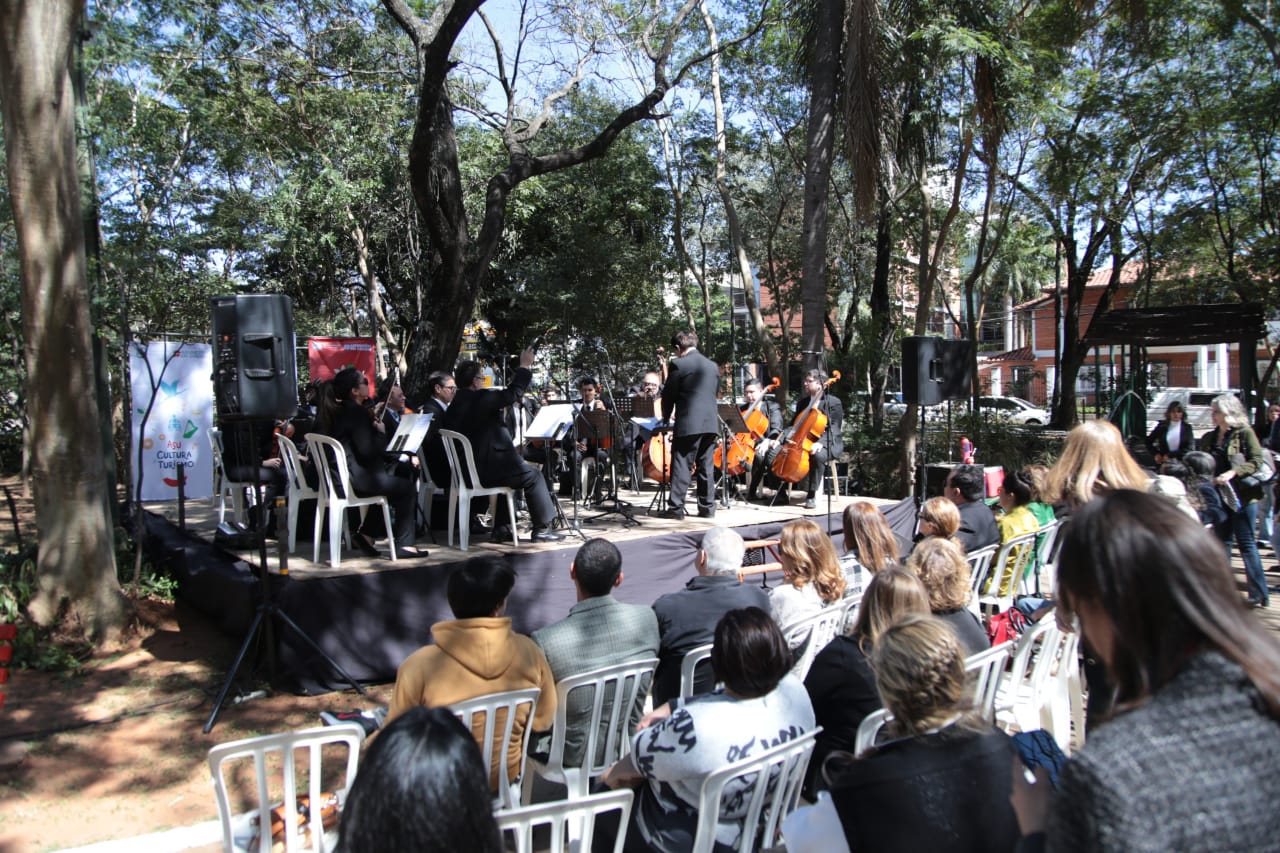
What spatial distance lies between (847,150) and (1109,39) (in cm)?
1064

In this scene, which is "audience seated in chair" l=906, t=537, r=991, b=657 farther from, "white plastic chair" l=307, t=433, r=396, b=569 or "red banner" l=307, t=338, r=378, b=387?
"red banner" l=307, t=338, r=378, b=387

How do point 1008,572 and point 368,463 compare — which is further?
point 368,463

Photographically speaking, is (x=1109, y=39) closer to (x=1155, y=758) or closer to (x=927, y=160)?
(x=927, y=160)

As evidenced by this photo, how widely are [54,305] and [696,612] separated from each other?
15.0 ft

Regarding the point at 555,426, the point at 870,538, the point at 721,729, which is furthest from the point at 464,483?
the point at 721,729

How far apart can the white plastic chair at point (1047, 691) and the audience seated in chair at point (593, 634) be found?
4.91ft

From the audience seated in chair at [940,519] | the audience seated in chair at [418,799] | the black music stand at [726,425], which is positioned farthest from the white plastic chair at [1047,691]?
the black music stand at [726,425]

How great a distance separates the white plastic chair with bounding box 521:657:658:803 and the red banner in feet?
39.5

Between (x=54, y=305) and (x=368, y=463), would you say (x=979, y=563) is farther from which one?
(x=54, y=305)

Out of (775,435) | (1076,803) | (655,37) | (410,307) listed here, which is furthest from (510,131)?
(410,307)

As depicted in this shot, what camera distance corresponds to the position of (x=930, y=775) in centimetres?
180

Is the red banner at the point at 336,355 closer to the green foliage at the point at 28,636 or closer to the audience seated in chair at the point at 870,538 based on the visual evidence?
the green foliage at the point at 28,636

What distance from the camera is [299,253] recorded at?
17.7 meters

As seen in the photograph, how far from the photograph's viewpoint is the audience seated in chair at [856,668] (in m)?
2.73
